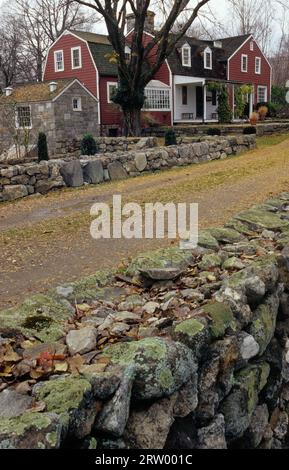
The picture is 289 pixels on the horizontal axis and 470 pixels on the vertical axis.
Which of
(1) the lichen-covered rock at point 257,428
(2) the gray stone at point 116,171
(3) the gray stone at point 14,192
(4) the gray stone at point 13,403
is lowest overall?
(1) the lichen-covered rock at point 257,428

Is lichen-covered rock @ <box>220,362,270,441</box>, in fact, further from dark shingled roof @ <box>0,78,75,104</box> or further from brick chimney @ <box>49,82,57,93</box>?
brick chimney @ <box>49,82,57,93</box>

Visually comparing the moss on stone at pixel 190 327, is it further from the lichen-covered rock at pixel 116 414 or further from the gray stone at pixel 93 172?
the gray stone at pixel 93 172

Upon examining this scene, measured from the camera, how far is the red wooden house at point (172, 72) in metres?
29.2

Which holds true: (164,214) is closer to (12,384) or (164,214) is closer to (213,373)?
(213,373)

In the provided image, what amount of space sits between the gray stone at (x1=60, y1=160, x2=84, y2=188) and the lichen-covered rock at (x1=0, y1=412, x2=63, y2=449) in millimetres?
9026

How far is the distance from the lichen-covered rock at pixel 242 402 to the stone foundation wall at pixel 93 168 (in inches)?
277

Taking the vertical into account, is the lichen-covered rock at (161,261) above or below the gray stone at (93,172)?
below

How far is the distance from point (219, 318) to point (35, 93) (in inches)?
955

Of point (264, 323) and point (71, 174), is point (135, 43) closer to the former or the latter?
point (71, 174)

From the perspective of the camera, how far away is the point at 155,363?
9.63 feet

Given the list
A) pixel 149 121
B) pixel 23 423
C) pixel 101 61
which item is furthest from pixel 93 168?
pixel 101 61

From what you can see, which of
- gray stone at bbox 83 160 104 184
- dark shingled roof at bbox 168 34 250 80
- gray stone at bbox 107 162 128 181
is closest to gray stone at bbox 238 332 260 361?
gray stone at bbox 83 160 104 184

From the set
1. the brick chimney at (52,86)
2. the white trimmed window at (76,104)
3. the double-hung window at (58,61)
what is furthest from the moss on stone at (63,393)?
the double-hung window at (58,61)

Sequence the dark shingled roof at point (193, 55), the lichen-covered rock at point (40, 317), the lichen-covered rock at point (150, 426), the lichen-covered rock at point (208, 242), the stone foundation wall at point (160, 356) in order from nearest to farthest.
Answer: the stone foundation wall at point (160, 356) < the lichen-covered rock at point (150, 426) < the lichen-covered rock at point (40, 317) < the lichen-covered rock at point (208, 242) < the dark shingled roof at point (193, 55)
